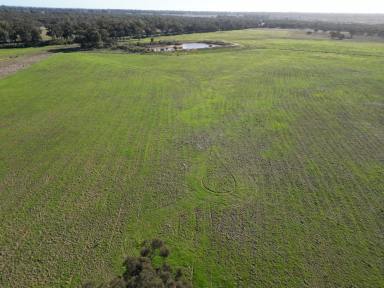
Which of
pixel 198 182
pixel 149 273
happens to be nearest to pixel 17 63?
pixel 198 182

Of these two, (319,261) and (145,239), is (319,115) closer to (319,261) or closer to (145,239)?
(319,261)

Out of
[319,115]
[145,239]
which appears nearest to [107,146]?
[145,239]

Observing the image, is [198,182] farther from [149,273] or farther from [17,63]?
[17,63]

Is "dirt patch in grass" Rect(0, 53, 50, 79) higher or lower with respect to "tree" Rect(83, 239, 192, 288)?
lower

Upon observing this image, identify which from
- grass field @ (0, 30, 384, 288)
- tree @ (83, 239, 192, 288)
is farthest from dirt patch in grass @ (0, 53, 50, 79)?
tree @ (83, 239, 192, 288)

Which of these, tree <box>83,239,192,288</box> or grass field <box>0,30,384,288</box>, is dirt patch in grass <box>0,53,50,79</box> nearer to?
grass field <box>0,30,384,288</box>
